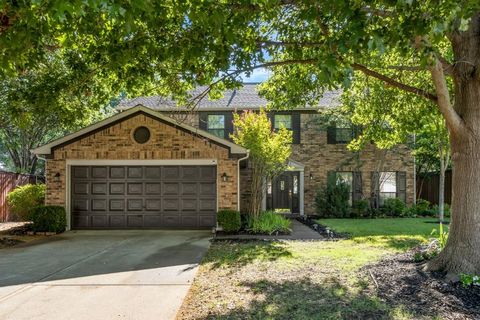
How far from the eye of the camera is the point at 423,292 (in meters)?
5.37

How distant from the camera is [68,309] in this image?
5.03 m

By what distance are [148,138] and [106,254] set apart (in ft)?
16.1

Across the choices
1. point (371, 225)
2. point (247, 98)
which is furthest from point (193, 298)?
point (247, 98)

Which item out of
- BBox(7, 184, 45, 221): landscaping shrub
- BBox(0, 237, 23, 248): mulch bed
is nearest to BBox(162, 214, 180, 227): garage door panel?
BBox(0, 237, 23, 248): mulch bed

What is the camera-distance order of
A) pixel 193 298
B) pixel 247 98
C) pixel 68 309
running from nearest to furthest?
1. pixel 68 309
2. pixel 193 298
3. pixel 247 98

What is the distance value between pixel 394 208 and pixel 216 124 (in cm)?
922

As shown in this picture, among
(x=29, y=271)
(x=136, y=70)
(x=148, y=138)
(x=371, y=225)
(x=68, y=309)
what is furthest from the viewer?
(x=371, y=225)

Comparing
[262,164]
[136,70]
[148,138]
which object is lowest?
[262,164]

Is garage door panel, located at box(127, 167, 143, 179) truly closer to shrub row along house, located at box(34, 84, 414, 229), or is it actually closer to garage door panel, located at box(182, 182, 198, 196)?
shrub row along house, located at box(34, 84, 414, 229)

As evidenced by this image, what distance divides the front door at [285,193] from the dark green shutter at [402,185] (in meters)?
4.94

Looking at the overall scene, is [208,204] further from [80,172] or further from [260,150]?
[80,172]

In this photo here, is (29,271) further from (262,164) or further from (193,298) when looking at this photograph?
(262,164)

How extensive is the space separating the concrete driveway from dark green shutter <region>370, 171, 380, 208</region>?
10.2 metres

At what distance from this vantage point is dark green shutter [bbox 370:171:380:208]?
17672 mm
